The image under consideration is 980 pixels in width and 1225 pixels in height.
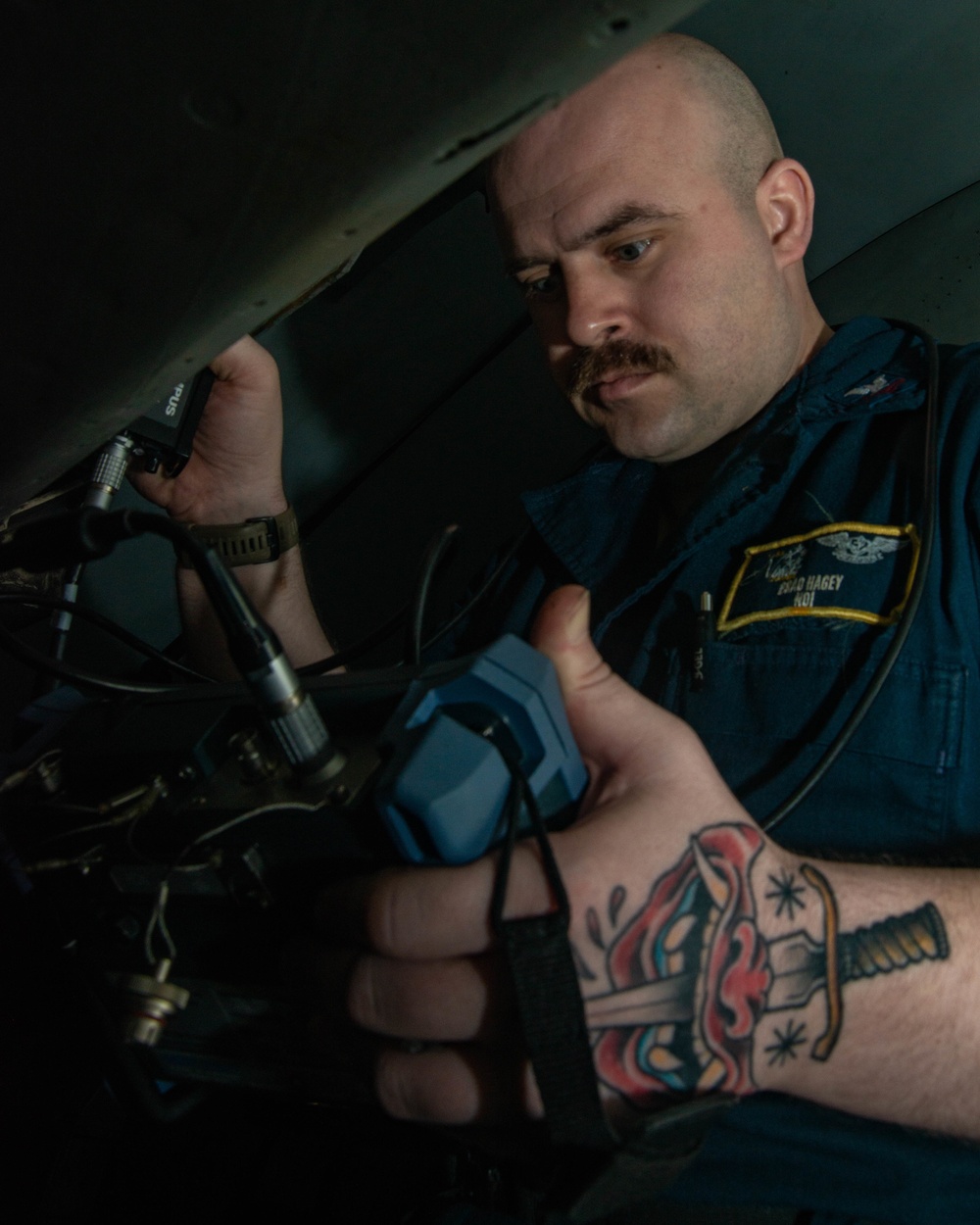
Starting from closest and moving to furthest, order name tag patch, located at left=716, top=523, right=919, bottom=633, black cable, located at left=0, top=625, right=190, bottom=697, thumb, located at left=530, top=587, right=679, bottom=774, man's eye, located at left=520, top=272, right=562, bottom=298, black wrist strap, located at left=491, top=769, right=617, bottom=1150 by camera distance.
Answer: black wrist strap, located at left=491, top=769, right=617, bottom=1150 → thumb, located at left=530, top=587, right=679, bottom=774 → black cable, located at left=0, top=625, right=190, bottom=697 → name tag patch, located at left=716, top=523, right=919, bottom=633 → man's eye, located at left=520, top=272, right=562, bottom=298

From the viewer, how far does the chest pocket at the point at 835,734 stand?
752mm

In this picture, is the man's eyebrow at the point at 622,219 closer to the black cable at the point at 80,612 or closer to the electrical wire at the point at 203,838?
the black cable at the point at 80,612

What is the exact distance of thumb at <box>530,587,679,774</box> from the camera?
519 millimetres

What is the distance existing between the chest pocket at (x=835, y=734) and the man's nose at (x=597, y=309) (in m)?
0.47

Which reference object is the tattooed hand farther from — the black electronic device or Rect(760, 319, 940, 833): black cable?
the black electronic device

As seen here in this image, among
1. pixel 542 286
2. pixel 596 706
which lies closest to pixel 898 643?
pixel 596 706

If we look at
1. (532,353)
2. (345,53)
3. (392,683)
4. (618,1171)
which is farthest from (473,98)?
(532,353)

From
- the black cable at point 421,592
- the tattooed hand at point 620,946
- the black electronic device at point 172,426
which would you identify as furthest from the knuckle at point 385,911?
the black electronic device at point 172,426

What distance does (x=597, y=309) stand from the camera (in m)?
1.05

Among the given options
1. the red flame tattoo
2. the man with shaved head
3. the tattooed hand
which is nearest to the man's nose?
the man with shaved head

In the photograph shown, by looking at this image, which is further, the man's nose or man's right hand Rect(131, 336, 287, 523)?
man's right hand Rect(131, 336, 287, 523)

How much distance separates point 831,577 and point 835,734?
0.17m

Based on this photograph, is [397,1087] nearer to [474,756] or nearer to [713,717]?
[474,756]

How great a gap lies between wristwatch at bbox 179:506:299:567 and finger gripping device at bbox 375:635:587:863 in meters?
0.80
